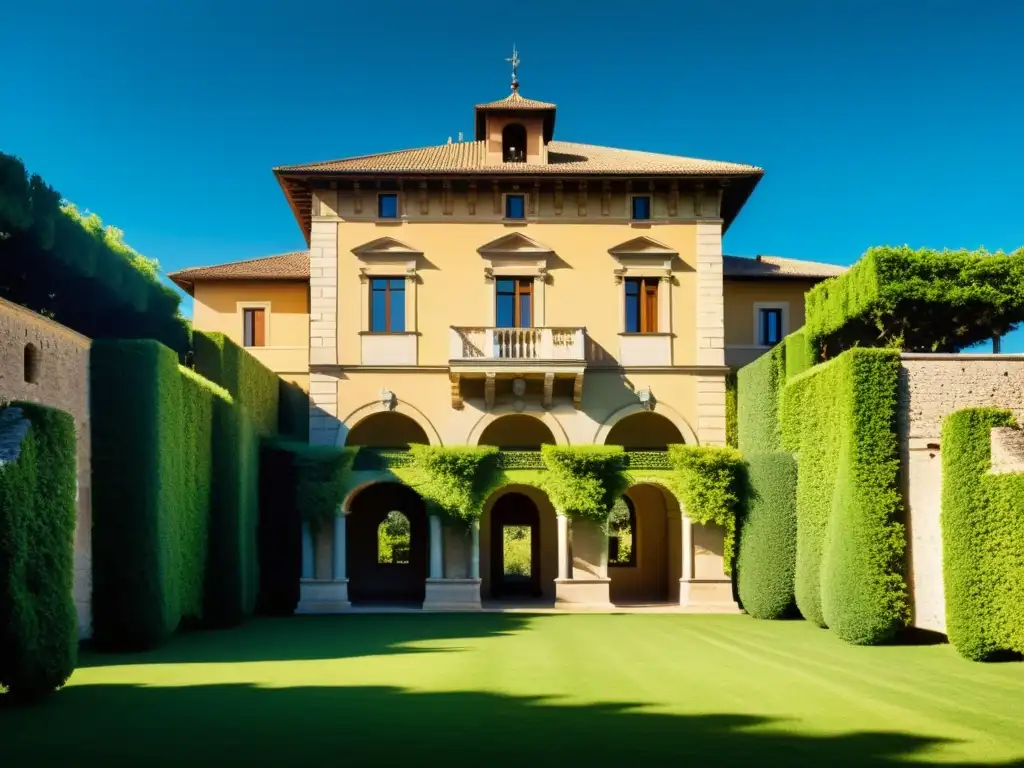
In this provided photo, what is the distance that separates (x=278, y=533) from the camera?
98.0ft

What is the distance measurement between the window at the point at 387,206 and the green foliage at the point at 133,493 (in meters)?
12.4

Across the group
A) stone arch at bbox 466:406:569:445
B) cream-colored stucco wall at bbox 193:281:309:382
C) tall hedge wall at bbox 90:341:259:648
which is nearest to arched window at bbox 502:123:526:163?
stone arch at bbox 466:406:569:445

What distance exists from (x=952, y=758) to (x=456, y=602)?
20.4 metres

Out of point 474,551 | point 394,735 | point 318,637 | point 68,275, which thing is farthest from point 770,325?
point 394,735

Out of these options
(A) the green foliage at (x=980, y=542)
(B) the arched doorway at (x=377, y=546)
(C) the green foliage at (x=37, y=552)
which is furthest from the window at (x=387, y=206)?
(A) the green foliage at (x=980, y=542)

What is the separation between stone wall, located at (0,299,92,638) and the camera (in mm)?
16531

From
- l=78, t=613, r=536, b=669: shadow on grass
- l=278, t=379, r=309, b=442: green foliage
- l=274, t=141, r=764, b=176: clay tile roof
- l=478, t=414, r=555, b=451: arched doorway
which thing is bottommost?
l=78, t=613, r=536, b=669: shadow on grass

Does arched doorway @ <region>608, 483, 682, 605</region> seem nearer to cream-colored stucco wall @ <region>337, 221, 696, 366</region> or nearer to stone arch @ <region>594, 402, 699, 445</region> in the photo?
stone arch @ <region>594, 402, 699, 445</region>

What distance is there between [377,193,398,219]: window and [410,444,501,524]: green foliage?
7924 millimetres

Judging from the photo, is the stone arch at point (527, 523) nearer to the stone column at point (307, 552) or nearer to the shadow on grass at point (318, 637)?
the shadow on grass at point (318, 637)

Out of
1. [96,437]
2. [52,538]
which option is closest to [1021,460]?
[52,538]

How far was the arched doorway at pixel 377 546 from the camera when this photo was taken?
113 ft

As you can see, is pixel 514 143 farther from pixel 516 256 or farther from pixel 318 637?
pixel 318 637

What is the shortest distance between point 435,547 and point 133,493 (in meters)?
11.8
